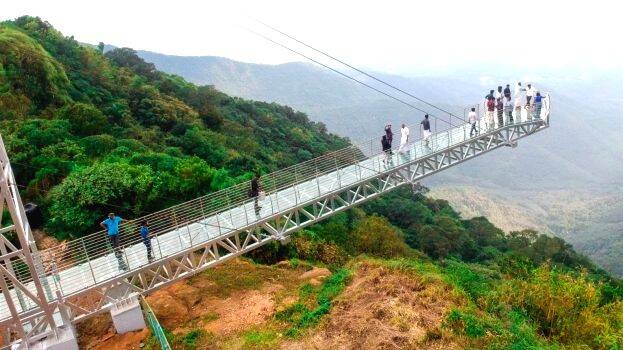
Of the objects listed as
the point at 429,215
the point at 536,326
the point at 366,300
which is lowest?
the point at 429,215

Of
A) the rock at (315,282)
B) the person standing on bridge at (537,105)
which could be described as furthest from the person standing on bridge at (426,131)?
the rock at (315,282)

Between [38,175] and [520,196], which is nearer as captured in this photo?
[38,175]

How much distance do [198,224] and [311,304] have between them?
4.97 m

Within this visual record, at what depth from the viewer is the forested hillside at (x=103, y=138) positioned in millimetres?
21078

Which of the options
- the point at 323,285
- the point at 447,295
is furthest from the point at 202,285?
the point at 447,295

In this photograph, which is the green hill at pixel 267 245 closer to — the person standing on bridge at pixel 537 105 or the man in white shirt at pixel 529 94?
the person standing on bridge at pixel 537 105

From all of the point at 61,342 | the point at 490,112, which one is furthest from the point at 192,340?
the point at 490,112

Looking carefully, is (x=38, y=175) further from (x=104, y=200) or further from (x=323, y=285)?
(x=323, y=285)

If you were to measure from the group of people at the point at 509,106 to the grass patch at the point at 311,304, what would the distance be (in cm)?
988

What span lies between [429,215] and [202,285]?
36756 millimetres

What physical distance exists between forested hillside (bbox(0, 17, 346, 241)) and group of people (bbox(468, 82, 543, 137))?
43.2 feet

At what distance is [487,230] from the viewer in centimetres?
5234

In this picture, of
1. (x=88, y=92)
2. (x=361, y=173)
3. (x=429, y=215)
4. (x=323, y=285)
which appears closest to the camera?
(x=323, y=285)

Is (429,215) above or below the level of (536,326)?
below
